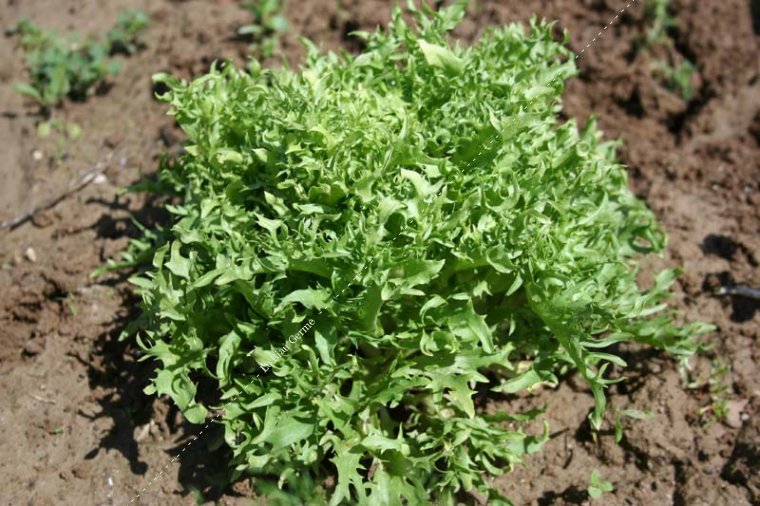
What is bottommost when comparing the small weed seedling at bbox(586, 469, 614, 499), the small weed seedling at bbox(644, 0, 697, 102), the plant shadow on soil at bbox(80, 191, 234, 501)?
the plant shadow on soil at bbox(80, 191, 234, 501)

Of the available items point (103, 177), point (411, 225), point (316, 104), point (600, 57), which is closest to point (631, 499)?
point (411, 225)

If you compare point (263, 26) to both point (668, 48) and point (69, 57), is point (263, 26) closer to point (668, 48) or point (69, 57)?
point (69, 57)

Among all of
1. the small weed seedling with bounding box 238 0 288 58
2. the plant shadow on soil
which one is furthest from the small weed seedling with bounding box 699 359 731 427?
the small weed seedling with bounding box 238 0 288 58

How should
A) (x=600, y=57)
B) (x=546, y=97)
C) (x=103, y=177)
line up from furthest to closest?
1. (x=600, y=57)
2. (x=103, y=177)
3. (x=546, y=97)

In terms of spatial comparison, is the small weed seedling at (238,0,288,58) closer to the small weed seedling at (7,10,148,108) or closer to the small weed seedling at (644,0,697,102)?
the small weed seedling at (7,10,148,108)

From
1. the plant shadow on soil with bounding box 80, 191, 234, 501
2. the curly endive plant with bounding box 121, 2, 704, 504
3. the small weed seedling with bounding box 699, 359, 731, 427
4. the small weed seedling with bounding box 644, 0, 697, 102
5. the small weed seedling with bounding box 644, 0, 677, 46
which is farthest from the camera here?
the small weed seedling with bounding box 644, 0, 677, 46

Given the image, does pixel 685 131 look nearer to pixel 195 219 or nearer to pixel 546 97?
→ pixel 546 97

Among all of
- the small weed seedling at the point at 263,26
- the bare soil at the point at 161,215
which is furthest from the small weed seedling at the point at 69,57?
the small weed seedling at the point at 263,26

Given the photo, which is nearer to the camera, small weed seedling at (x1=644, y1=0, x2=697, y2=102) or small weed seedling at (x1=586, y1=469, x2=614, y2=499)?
small weed seedling at (x1=586, y1=469, x2=614, y2=499)
